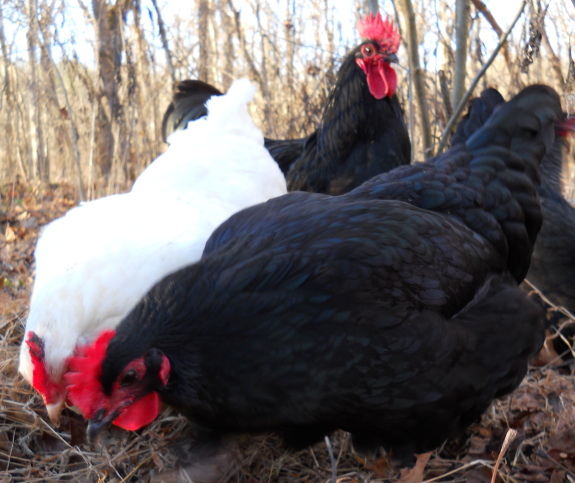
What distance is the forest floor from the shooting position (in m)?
2.22

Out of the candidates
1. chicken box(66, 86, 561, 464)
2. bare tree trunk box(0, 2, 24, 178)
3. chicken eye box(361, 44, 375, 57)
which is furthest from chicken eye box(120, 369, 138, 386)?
bare tree trunk box(0, 2, 24, 178)

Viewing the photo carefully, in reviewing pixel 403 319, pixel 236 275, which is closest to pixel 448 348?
pixel 403 319

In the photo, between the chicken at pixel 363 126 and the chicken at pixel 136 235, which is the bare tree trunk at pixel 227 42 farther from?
the chicken at pixel 136 235

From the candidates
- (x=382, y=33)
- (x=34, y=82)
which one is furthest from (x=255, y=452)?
(x=34, y=82)

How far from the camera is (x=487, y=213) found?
2.50 m

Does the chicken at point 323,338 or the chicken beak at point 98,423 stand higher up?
the chicken at point 323,338

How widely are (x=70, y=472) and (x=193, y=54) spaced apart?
270 inches

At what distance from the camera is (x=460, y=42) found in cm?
412

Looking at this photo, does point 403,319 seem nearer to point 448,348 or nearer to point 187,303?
point 448,348

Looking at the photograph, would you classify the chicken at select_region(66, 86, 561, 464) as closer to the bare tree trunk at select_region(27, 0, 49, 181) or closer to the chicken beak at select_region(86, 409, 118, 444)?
the chicken beak at select_region(86, 409, 118, 444)

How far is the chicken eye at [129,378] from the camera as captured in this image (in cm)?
182

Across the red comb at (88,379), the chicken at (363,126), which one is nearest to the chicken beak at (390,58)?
the chicken at (363,126)

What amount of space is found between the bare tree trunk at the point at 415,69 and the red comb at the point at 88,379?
3286 millimetres

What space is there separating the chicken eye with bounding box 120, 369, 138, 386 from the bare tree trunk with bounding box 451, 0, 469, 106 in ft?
10.8
